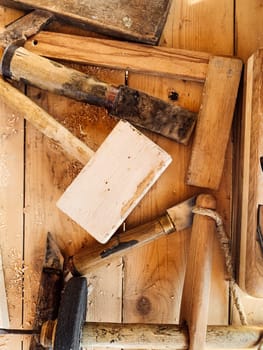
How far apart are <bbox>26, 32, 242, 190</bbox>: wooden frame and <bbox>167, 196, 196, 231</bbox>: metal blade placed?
5 centimetres

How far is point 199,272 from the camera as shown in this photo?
900mm

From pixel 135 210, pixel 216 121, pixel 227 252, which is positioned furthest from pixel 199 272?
pixel 216 121

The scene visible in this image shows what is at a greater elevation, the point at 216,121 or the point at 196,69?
the point at 196,69

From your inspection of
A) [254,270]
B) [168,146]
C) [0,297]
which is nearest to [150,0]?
[168,146]

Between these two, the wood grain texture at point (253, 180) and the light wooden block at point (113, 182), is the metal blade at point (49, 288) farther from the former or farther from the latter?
the wood grain texture at point (253, 180)

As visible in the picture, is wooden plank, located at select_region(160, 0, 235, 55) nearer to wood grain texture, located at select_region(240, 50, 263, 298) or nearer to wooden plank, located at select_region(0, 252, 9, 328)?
wood grain texture, located at select_region(240, 50, 263, 298)

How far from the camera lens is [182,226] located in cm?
95

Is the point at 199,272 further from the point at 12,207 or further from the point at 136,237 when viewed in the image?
the point at 12,207

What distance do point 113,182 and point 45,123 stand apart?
7.0 inches

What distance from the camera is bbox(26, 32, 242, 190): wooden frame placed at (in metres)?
0.95

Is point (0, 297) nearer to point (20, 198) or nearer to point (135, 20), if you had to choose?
point (20, 198)

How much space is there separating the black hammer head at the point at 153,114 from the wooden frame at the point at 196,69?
0.10 feet

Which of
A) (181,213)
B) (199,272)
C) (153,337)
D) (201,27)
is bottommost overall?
(153,337)

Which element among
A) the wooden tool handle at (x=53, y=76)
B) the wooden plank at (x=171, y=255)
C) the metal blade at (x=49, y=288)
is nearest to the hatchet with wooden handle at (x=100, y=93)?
the wooden tool handle at (x=53, y=76)
